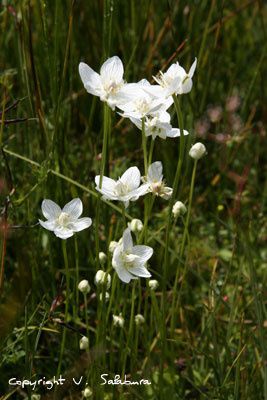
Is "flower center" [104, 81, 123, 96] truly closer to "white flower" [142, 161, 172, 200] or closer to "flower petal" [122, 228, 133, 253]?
"white flower" [142, 161, 172, 200]

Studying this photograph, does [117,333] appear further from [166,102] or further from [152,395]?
[166,102]

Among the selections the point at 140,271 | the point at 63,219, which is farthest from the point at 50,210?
the point at 140,271

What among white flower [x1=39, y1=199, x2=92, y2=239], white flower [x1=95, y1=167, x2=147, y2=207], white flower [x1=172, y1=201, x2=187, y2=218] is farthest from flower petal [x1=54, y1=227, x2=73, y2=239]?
white flower [x1=172, y1=201, x2=187, y2=218]

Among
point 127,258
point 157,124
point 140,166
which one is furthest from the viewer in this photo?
point 140,166

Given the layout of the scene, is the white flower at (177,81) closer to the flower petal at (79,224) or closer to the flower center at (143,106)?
the flower center at (143,106)

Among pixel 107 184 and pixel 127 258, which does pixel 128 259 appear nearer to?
pixel 127 258

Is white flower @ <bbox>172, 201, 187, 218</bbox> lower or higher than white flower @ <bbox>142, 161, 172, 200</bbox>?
lower
